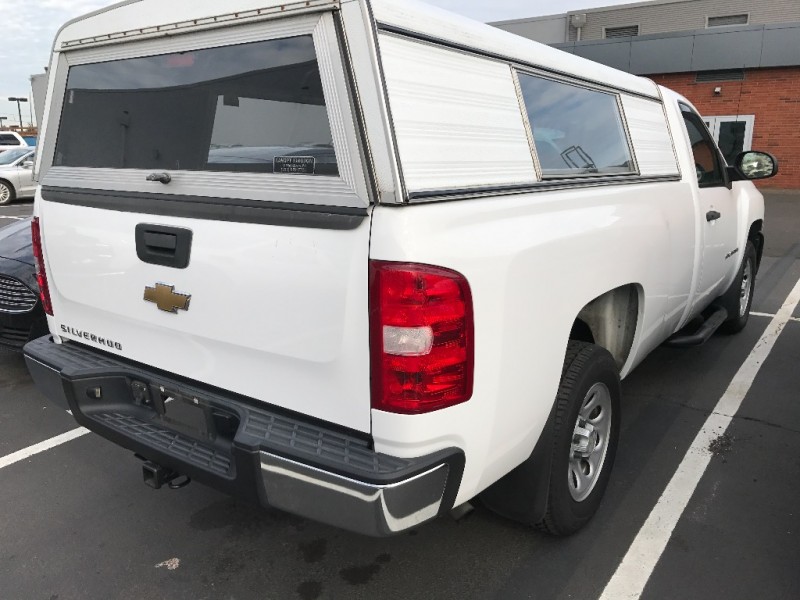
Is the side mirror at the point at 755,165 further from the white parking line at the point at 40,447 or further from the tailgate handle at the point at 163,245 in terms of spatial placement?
the white parking line at the point at 40,447

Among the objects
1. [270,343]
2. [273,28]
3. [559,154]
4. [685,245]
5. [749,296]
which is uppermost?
[273,28]

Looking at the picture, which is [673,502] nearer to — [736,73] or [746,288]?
[746,288]

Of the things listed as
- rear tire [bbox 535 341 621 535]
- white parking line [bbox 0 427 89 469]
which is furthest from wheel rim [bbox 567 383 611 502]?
white parking line [bbox 0 427 89 469]

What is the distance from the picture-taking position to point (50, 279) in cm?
284

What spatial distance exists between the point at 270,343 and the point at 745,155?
4226 mm

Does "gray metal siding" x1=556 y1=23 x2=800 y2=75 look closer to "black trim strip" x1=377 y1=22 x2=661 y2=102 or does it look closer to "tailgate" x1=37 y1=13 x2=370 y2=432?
"black trim strip" x1=377 y1=22 x2=661 y2=102

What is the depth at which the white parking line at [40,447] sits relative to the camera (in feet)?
11.6

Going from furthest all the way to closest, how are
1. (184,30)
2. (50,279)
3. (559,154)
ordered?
(50,279) → (559,154) → (184,30)

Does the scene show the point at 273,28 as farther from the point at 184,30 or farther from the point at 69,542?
the point at 69,542

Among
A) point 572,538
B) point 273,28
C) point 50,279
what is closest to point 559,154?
point 273,28

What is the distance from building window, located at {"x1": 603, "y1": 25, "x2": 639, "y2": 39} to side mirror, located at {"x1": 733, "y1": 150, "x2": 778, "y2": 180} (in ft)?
67.7

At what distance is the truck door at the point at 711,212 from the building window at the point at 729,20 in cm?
2083

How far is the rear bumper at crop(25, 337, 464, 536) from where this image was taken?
1.84m

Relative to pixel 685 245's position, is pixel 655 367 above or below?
below
